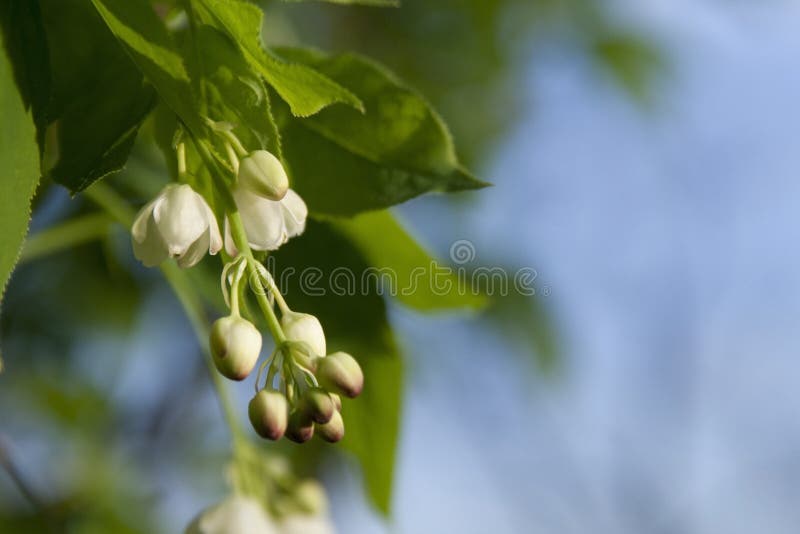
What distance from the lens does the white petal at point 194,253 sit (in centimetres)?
72

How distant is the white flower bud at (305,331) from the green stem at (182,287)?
0.36m

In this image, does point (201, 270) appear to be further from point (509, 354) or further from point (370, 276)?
point (509, 354)

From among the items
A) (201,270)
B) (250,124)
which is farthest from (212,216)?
(201,270)

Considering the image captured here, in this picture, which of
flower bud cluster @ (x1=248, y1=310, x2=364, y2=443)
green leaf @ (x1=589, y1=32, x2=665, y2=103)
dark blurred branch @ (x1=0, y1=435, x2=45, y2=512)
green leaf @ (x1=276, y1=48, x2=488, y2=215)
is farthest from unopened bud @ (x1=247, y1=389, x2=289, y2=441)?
green leaf @ (x1=589, y1=32, x2=665, y2=103)

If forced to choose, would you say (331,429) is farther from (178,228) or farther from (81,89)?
(81,89)

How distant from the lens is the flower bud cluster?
0.67 meters

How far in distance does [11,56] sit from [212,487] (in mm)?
1546

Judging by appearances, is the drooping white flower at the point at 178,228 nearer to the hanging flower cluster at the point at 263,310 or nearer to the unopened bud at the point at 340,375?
the hanging flower cluster at the point at 263,310

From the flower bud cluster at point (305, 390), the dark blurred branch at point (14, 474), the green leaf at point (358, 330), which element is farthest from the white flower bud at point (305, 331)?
the dark blurred branch at point (14, 474)

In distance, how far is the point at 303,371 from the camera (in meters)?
0.70

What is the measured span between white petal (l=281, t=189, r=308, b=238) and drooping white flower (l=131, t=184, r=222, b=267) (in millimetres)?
50

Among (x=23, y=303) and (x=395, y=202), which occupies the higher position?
(x=395, y=202)

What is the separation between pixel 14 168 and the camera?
0.65 metres

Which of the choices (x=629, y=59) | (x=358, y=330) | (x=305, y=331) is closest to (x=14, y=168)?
(x=305, y=331)
